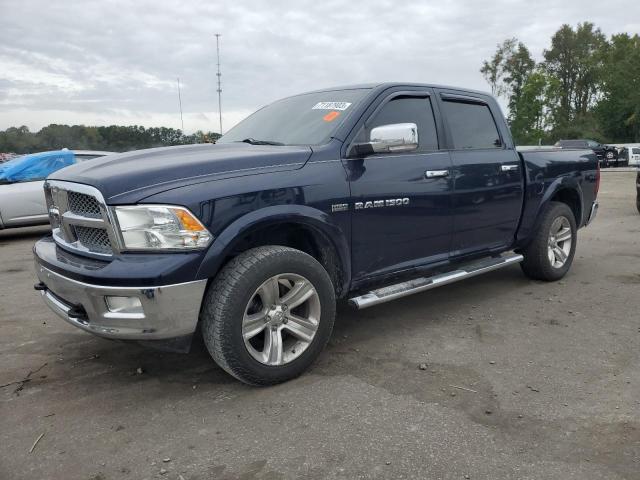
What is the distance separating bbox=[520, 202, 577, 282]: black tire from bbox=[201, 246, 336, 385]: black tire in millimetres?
2925

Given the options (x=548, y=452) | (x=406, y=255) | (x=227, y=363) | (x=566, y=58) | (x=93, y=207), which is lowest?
(x=548, y=452)

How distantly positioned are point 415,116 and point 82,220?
8.20ft

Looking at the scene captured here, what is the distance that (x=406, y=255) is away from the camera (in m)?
3.80

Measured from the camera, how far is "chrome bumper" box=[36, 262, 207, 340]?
8.63ft

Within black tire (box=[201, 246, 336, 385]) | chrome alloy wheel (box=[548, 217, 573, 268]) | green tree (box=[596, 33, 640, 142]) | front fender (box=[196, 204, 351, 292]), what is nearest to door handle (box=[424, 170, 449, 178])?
front fender (box=[196, 204, 351, 292])

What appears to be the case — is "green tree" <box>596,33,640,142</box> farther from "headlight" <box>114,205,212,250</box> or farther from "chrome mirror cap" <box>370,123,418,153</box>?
"headlight" <box>114,205,212,250</box>

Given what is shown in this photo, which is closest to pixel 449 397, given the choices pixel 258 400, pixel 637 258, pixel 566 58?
pixel 258 400

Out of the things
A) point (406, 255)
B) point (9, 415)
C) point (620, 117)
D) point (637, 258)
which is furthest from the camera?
point (620, 117)

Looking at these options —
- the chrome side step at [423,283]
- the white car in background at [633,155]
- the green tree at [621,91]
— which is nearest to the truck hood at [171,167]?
the chrome side step at [423,283]

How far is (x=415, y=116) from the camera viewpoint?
4020mm

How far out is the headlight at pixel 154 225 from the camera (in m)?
2.68

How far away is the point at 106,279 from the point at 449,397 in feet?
6.44

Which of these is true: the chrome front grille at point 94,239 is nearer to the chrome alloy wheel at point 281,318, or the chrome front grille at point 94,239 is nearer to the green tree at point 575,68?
the chrome alloy wheel at point 281,318

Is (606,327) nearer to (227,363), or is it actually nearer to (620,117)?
(227,363)
